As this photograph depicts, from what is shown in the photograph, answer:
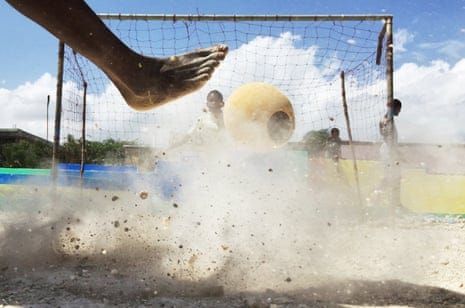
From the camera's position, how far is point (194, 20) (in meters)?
6.70

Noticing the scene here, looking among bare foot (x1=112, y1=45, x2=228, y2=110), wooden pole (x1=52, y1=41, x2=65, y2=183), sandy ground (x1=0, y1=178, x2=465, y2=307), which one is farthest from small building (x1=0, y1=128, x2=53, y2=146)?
bare foot (x1=112, y1=45, x2=228, y2=110)

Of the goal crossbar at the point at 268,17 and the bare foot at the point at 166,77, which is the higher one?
the goal crossbar at the point at 268,17

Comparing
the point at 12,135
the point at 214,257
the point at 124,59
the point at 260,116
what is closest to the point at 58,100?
the point at 260,116

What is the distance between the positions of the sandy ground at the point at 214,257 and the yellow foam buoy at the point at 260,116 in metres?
0.75

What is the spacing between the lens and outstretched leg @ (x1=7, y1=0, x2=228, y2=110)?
2.72 meters

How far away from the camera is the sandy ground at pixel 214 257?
10.3 feet

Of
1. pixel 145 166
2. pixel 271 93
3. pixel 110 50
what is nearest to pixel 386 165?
pixel 271 93

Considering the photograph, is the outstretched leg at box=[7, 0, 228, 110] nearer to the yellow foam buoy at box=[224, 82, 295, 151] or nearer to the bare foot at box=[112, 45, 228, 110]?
the bare foot at box=[112, 45, 228, 110]

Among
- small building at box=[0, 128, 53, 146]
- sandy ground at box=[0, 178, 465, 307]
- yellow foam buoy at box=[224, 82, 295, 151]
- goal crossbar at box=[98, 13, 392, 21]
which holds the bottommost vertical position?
sandy ground at box=[0, 178, 465, 307]

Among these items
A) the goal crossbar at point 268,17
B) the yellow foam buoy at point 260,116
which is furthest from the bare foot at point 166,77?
the goal crossbar at point 268,17

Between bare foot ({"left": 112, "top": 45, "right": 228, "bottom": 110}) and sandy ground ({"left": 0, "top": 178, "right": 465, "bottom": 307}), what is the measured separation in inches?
35.7

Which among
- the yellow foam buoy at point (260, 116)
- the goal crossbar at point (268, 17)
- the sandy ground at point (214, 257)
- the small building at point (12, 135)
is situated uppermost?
the goal crossbar at point (268, 17)

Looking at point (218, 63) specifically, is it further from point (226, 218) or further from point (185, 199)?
point (185, 199)

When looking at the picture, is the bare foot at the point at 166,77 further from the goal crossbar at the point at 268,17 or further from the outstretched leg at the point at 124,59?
the goal crossbar at the point at 268,17
